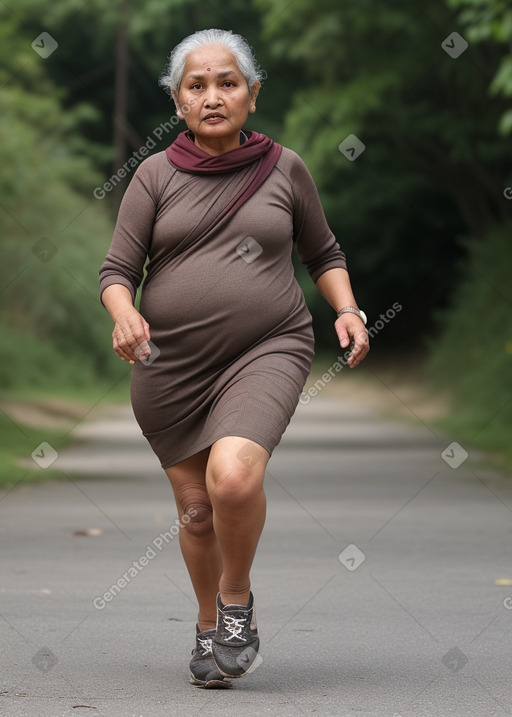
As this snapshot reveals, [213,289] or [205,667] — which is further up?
[213,289]

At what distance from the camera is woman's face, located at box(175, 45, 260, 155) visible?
549 cm

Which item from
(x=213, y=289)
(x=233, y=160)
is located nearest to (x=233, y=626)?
(x=213, y=289)

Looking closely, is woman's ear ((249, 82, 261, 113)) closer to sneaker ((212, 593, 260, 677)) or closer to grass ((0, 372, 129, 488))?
sneaker ((212, 593, 260, 677))

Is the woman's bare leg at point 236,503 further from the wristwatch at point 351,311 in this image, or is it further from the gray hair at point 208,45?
the gray hair at point 208,45

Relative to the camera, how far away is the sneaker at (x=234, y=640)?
5363 mm

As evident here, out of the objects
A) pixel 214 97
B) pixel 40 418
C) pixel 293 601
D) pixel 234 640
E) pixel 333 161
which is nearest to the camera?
pixel 234 640

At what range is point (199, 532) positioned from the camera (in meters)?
5.70

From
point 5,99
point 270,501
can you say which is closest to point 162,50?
point 5,99

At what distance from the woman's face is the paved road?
188cm

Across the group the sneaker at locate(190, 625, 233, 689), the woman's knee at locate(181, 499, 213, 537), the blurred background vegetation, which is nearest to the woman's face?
the woman's knee at locate(181, 499, 213, 537)

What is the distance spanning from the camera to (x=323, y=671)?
19.5 ft

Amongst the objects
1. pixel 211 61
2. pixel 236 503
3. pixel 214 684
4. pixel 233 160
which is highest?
pixel 211 61

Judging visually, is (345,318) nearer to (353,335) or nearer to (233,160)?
(353,335)

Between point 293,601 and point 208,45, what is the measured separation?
10.2 feet
